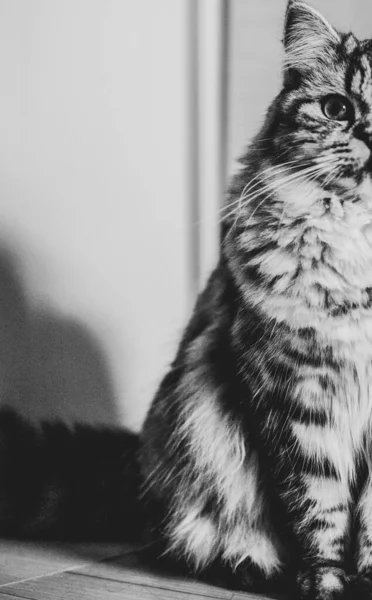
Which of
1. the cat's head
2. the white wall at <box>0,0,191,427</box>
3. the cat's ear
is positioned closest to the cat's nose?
the cat's head

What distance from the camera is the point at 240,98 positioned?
4.73 feet

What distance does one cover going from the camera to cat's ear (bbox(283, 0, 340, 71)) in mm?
992

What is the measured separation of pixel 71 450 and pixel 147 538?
0.22 m

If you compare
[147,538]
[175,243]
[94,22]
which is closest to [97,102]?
[94,22]

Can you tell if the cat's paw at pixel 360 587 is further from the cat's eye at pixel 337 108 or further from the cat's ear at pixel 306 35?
the cat's ear at pixel 306 35

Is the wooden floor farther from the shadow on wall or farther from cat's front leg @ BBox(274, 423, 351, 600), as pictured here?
the shadow on wall

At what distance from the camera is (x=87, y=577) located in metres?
1.04

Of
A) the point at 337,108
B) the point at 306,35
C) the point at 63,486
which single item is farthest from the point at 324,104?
the point at 63,486

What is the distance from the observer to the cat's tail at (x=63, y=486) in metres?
1.07

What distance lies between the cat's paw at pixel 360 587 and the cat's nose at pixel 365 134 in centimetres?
65

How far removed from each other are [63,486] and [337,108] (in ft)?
2.53

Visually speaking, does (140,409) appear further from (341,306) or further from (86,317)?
(341,306)

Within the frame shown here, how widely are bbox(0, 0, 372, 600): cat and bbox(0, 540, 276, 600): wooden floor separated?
Result: 0.13ft

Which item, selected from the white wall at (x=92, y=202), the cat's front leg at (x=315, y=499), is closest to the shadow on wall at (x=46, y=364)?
the white wall at (x=92, y=202)
